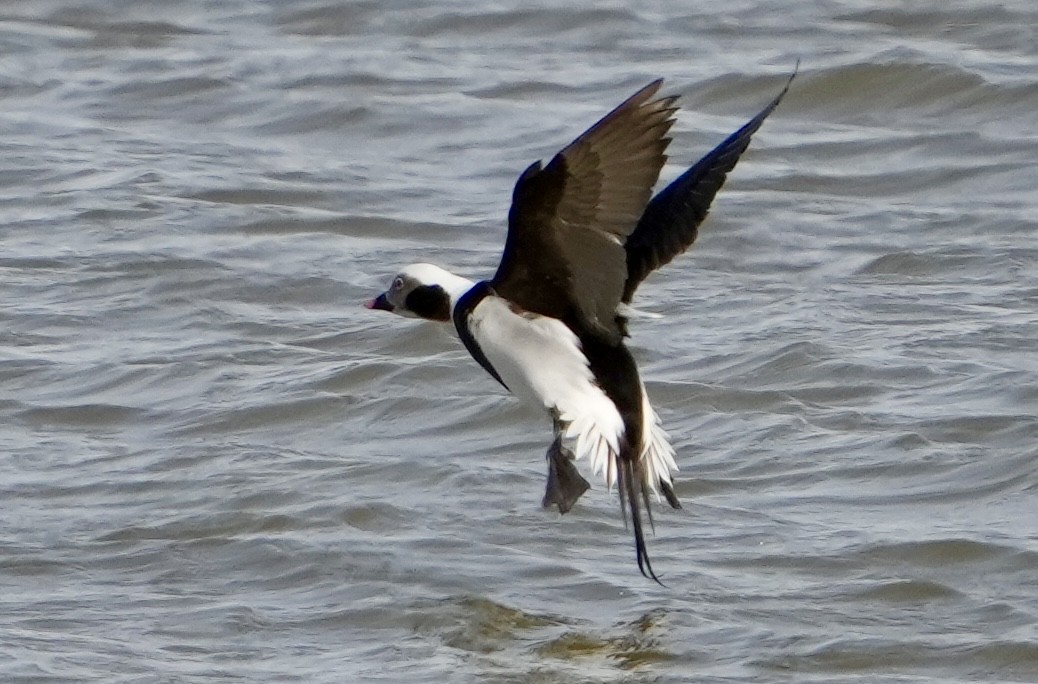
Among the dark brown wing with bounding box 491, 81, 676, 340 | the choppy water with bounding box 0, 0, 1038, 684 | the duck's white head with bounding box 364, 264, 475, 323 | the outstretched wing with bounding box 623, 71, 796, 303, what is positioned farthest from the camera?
the duck's white head with bounding box 364, 264, 475, 323

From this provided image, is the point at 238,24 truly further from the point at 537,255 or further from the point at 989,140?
the point at 537,255

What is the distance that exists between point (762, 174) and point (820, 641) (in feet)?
12.8

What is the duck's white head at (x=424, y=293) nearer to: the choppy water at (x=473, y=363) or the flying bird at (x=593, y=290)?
the flying bird at (x=593, y=290)

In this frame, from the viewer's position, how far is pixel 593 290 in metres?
4.61

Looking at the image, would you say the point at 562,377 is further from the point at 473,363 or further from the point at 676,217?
the point at 473,363

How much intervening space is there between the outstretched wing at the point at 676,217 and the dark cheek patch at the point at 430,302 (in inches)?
20.8

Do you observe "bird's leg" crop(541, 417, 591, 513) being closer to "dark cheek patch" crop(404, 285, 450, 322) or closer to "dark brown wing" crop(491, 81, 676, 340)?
"dark brown wing" crop(491, 81, 676, 340)

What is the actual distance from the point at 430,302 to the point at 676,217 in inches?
26.7

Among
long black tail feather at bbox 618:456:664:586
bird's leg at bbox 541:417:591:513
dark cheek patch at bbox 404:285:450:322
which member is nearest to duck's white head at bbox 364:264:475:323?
dark cheek patch at bbox 404:285:450:322

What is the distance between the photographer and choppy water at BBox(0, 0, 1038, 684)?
4441mm

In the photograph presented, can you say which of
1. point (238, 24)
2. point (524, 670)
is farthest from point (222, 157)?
point (524, 670)

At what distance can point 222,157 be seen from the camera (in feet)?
27.9

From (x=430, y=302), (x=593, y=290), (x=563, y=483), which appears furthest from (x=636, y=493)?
(x=430, y=302)

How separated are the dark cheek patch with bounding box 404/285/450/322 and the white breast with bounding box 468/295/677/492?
0.49 m
